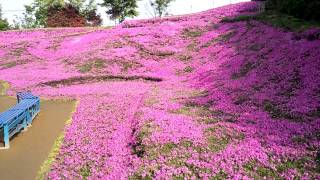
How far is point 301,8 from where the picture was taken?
96.7 feet

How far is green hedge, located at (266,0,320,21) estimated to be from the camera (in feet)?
89.2

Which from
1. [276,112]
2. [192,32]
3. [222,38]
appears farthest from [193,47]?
[276,112]

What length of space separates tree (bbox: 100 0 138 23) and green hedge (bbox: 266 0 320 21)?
44.9m

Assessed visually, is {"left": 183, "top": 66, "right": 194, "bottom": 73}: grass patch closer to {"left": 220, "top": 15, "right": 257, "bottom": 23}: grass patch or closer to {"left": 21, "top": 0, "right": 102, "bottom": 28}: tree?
{"left": 220, "top": 15, "right": 257, "bottom": 23}: grass patch

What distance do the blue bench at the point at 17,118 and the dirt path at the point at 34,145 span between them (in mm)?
263

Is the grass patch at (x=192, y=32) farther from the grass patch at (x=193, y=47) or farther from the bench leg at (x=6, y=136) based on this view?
the bench leg at (x=6, y=136)

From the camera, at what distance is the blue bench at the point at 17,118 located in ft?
47.5

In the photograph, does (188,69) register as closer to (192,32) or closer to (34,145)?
(192,32)

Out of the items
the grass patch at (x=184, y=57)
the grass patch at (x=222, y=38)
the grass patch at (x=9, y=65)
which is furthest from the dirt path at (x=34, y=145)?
the grass patch at (x=9, y=65)

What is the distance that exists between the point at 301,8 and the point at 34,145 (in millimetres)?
21645

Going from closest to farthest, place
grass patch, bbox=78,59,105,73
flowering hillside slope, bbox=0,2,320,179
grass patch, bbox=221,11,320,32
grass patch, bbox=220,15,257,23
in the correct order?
A: 1. flowering hillside slope, bbox=0,2,320,179
2. grass patch, bbox=221,11,320,32
3. grass patch, bbox=78,59,105,73
4. grass patch, bbox=220,15,257,23

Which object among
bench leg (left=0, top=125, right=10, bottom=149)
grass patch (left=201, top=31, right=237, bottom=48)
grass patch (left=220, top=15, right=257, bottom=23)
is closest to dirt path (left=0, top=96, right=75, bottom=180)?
bench leg (left=0, top=125, right=10, bottom=149)

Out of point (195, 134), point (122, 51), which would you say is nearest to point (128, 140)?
point (195, 134)

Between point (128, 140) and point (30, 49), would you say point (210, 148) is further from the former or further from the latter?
point (30, 49)
